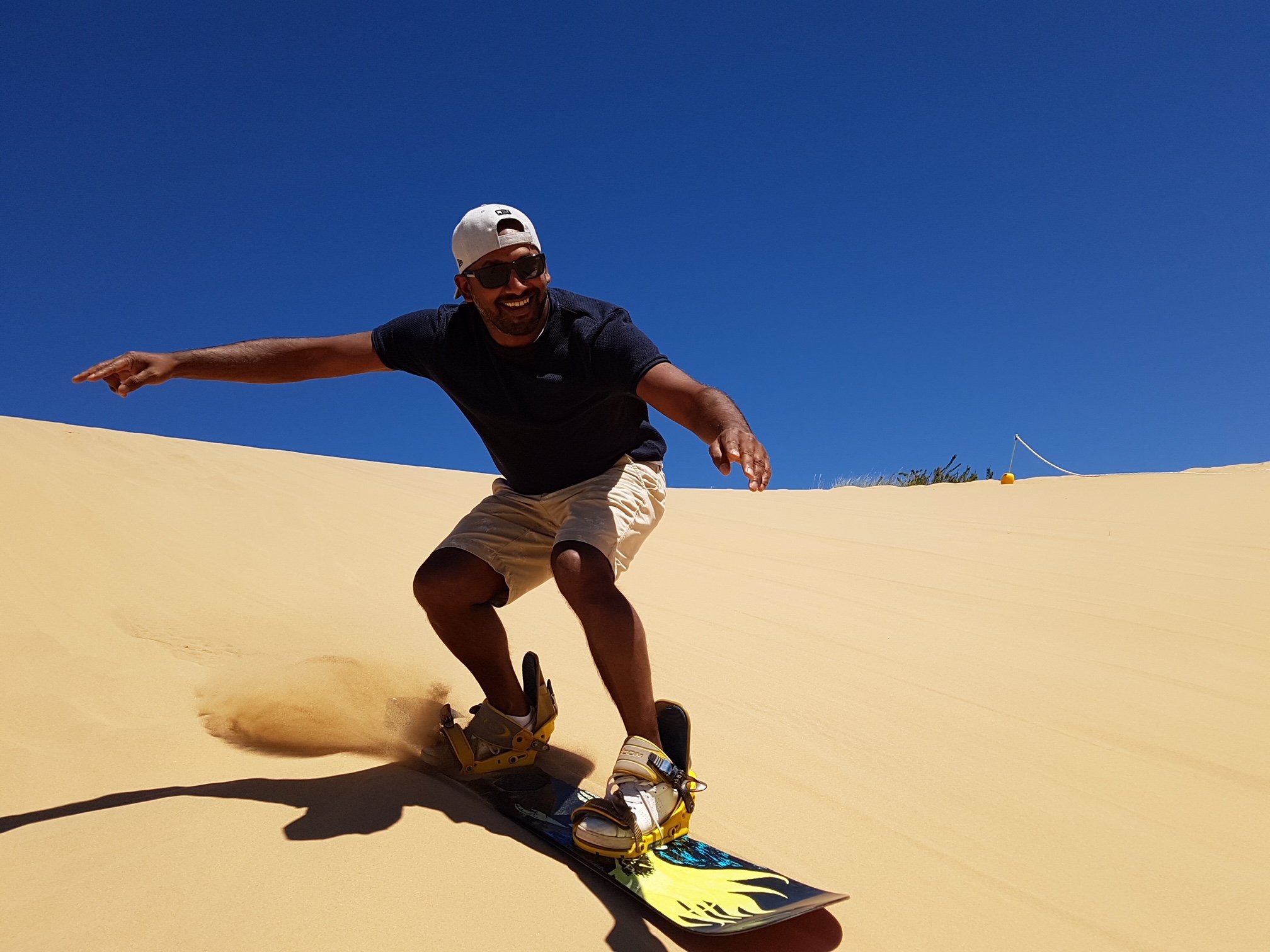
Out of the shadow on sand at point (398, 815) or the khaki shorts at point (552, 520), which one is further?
the khaki shorts at point (552, 520)

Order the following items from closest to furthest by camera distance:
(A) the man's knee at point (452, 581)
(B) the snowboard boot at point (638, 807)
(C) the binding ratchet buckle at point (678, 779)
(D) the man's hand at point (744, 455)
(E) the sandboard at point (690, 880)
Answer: (E) the sandboard at point (690, 880), (D) the man's hand at point (744, 455), (B) the snowboard boot at point (638, 807), (C) the binding ratchet buckle at point (678, 779), (A) the man's knee at point (452, 581)

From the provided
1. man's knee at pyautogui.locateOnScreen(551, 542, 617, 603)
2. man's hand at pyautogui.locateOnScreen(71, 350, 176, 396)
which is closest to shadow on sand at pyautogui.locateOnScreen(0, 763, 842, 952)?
man's knee at pyautogui.locateOnScreen(551, 542, 617, 603)

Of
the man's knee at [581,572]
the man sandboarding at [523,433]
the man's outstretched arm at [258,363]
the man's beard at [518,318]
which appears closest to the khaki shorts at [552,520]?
the man sandboarding at [523,433]

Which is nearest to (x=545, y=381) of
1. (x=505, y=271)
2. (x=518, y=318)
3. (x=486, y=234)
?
(x=518, y=318)

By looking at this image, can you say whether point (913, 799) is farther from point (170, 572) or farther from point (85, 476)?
point (85, 476)

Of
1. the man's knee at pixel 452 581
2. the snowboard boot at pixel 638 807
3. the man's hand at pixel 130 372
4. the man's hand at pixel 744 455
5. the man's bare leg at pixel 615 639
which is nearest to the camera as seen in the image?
the man's hand at pixel 744 455

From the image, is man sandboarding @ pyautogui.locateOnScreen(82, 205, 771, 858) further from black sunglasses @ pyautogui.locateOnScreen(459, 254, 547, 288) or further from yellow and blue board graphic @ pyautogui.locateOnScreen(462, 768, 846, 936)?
yellow and blue board graphic @ pyautogui.locateOnScreen(462, 768, 846, 936)

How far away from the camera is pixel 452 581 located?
2.79m

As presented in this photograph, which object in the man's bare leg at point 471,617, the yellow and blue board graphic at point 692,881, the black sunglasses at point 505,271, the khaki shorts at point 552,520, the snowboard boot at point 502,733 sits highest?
the black sunglasses at point 505,271

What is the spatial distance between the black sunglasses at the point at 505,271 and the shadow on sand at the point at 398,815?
1567mm

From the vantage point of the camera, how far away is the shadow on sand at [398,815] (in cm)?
190

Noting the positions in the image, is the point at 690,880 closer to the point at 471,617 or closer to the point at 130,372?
the point at 471,617

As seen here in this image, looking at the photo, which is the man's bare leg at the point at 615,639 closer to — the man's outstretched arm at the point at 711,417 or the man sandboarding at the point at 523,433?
the man sandboarding at the point at 523,433

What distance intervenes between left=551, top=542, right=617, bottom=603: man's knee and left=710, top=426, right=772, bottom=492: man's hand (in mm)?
566
